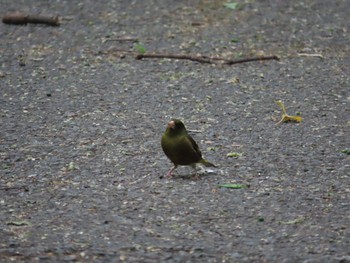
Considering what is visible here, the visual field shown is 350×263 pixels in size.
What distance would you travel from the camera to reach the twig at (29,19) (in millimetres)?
9719

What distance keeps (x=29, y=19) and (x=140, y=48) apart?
149 cm

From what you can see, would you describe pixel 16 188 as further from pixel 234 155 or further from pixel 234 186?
pixel 234 155

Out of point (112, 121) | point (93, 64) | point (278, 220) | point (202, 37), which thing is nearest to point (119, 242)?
point (278, 220)

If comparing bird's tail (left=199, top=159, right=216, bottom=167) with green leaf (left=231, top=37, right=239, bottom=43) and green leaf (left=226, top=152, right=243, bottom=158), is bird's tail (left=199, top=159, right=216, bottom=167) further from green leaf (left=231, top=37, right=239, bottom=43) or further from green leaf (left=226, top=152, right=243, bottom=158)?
green leaf (left=231, top=37, right=239, bottom=43)

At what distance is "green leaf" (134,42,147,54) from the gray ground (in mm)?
82

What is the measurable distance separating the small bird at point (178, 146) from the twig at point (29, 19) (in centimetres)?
438

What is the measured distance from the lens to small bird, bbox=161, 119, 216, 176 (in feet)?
18.4

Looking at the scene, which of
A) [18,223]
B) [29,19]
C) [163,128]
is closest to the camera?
[18,223]

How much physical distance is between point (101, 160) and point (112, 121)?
93 cm

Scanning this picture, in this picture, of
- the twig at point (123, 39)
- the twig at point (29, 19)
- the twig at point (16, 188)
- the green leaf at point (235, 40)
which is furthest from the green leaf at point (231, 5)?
the twig at point (16, 188)

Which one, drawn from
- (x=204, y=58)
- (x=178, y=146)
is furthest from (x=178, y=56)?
(x=178, y=146)

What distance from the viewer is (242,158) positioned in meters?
6.18

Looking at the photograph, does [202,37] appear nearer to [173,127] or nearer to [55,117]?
[55,117]

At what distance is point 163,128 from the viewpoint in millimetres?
6879
